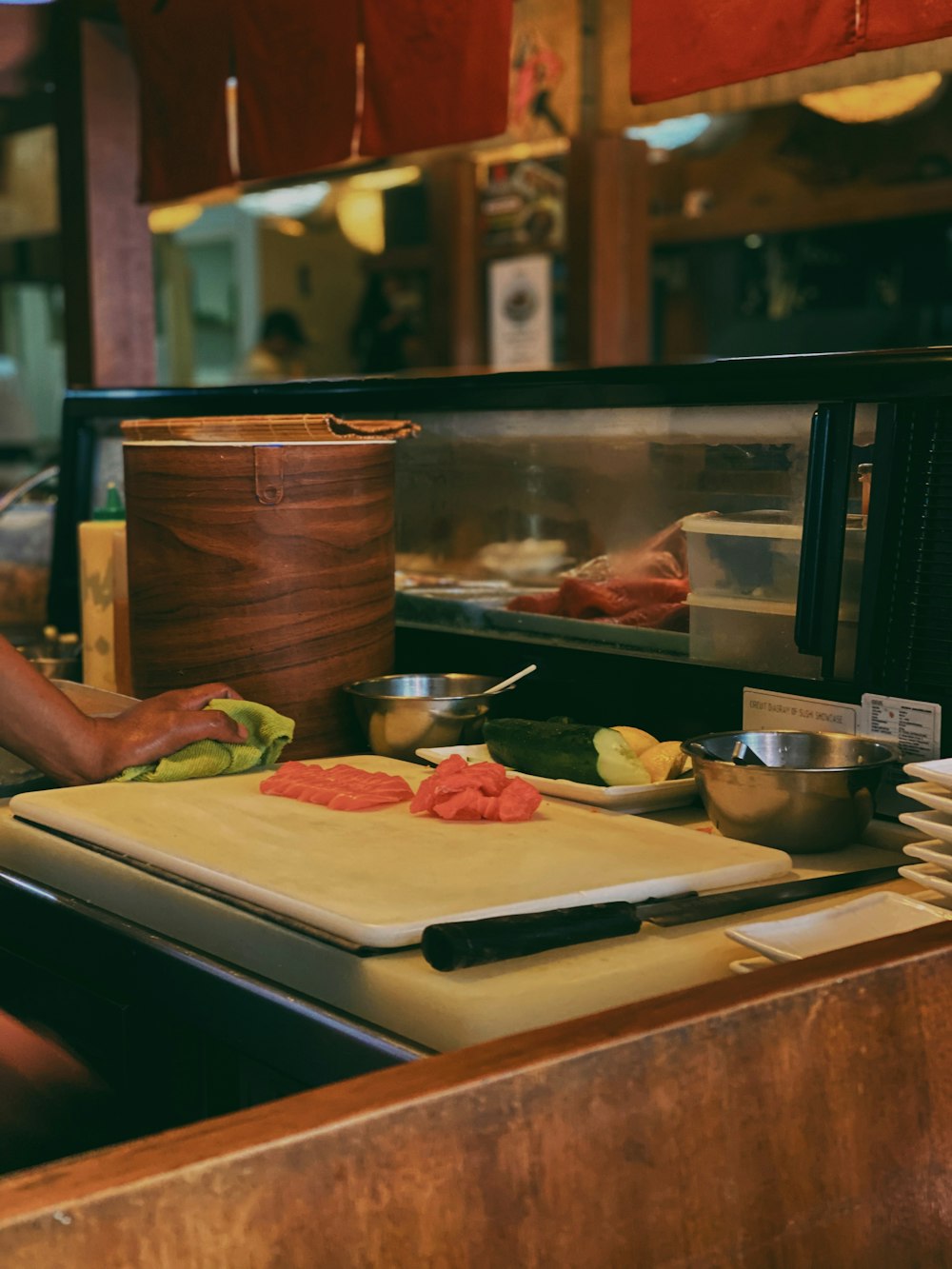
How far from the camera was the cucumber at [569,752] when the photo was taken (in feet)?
6.18

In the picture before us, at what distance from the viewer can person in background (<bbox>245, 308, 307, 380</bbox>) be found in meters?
8.96

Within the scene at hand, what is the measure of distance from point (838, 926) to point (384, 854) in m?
0.47

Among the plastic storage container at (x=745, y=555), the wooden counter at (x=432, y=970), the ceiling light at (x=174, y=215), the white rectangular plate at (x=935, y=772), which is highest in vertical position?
the ceiling light at (x=174, y=215)

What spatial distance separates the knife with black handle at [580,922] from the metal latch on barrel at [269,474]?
925 mm

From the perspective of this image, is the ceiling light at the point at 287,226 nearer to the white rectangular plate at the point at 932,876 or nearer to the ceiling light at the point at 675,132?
the ceiling light at the point at 675,132

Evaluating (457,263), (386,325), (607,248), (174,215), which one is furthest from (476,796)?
(174,215)

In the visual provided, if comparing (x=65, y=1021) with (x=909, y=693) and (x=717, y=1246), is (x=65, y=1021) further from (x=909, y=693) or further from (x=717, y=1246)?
(x=909, y=693)

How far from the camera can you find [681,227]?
6465 mm

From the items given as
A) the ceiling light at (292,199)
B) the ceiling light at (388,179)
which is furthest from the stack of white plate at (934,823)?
the ceiling light at (292,199)

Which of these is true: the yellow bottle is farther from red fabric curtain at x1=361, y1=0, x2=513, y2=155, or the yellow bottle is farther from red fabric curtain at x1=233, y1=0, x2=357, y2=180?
red fabric curtain at x1=233, y1=0, x2=357, y2=180

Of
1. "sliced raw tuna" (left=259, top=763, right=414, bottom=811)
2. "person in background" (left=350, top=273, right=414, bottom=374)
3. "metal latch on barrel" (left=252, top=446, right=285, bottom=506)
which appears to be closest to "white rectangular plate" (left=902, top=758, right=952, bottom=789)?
"sliced raw tuna" (left=259, top=763, right=414, bottom=811)

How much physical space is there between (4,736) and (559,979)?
0.97m

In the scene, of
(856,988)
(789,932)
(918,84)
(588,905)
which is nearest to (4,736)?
(588,905)

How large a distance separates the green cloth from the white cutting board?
0.04 metres
